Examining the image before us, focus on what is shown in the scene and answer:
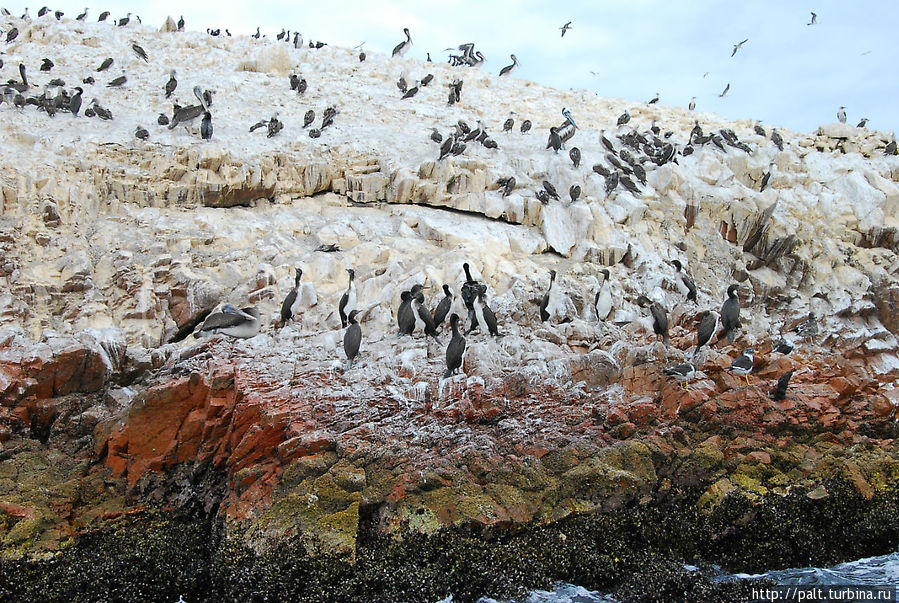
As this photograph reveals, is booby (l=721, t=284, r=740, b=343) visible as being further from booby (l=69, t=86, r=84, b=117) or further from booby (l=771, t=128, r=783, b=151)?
booby (l=69, t=86, r=84, b=117)

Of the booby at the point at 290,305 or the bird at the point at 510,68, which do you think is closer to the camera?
the booby at the point at 290,305

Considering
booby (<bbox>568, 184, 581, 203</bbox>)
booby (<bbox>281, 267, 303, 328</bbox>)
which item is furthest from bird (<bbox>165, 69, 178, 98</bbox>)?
booby (<bbox>568, 184, 581, 203</bbox>)

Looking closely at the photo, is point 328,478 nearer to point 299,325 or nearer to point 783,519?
point 299,325

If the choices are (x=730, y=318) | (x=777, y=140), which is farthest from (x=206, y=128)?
(x=777, y=140)

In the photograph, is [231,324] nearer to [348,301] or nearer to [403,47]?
[348,301]

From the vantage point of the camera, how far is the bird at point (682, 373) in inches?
436

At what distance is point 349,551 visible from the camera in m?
8.80

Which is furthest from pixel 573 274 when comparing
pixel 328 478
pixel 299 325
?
pixel 328 478

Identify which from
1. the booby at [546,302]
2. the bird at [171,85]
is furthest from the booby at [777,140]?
the bird at [171,85]

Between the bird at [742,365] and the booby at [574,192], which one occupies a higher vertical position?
the booby at [574,192]

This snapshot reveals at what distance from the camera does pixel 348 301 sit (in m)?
12.6

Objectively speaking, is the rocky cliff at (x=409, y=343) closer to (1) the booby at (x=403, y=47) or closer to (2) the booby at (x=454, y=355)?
(2) the booby at (x=454, y=355)

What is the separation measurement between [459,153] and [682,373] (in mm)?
9197

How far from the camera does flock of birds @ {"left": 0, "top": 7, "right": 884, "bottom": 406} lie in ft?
38.6
